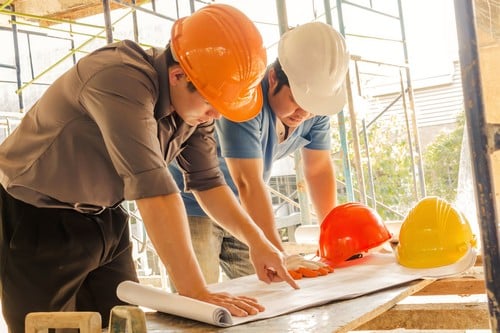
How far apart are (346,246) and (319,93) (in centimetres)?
81

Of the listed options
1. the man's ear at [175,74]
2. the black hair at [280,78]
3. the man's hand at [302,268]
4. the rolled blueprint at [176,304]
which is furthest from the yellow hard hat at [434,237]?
the man's ear at [175,74]

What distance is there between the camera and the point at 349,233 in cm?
308

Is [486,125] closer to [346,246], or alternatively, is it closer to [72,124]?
[72,124]

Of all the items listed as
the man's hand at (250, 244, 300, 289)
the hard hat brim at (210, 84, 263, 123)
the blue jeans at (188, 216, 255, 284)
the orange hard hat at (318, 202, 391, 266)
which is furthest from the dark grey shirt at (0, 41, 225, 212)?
the orange hard hat at (318, 202, 391, 266)

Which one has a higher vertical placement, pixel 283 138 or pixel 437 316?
pixel 283 138

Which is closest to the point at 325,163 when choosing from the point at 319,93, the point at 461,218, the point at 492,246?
the point at 319,93

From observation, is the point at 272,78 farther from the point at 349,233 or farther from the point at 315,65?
the point at 349,233

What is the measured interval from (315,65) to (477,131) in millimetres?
1882

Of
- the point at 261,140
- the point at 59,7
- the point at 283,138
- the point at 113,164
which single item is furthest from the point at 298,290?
the point at 59,7

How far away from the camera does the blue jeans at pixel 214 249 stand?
11.0ft

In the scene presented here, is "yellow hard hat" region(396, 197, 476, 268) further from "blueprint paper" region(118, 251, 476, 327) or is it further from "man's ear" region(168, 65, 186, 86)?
"man's ear" region(168, 65, 186, 86)

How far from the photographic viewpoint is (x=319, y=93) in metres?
3.10

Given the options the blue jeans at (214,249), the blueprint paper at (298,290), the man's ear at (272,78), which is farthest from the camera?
the blue jeans at (214,249)

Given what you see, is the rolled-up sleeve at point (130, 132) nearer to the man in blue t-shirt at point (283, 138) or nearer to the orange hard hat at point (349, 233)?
the man in blue t-shirt at point (283, 138)
